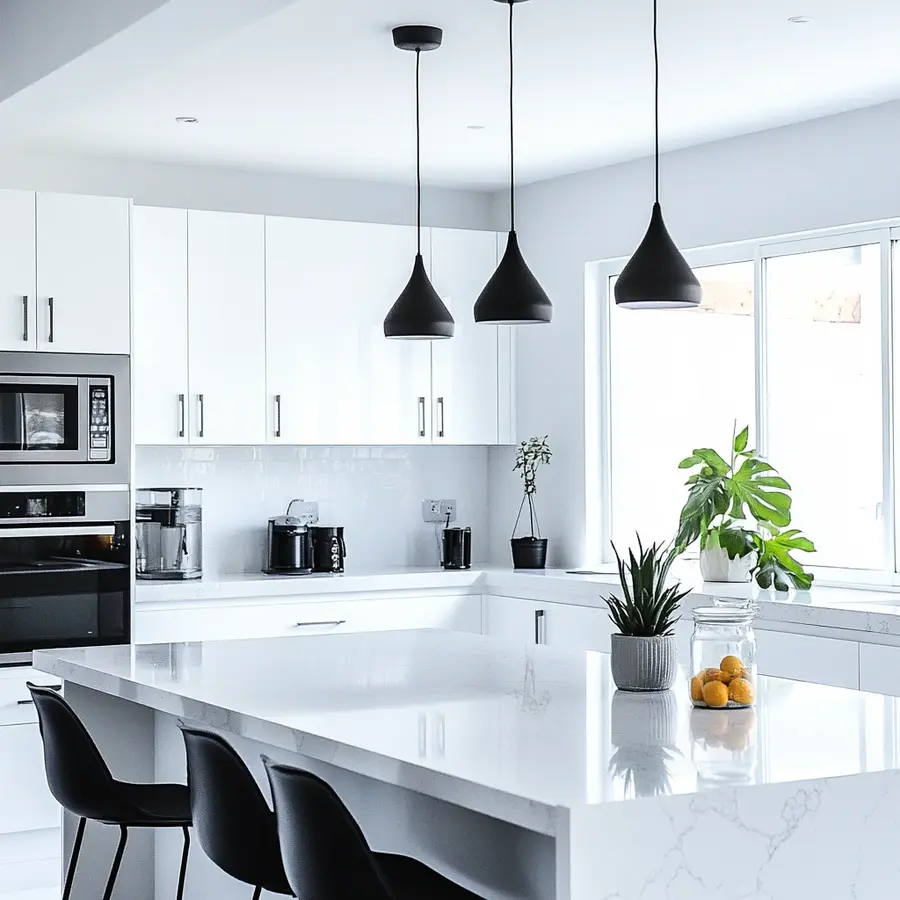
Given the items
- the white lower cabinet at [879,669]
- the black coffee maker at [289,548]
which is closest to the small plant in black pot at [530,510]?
the black coffee maker at [289,548]

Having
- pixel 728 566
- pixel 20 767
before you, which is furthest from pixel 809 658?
pixel 20 767

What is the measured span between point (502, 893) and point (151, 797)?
110 centimetres

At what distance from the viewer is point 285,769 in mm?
2291

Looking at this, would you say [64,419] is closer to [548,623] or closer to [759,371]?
[548,623]

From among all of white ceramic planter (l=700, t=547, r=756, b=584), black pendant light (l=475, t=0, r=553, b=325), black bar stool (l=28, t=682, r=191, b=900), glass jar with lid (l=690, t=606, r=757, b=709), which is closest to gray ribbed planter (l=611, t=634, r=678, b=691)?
glass jar with lid (l=690, t=606, r=757, b=709)

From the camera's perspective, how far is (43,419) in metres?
4.93

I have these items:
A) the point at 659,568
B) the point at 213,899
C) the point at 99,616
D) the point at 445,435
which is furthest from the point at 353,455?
the point at 659,568

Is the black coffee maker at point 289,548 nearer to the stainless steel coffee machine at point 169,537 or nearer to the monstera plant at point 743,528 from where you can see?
the stainless steel coffee machine at point 169,537

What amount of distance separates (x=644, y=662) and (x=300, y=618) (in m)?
2.68

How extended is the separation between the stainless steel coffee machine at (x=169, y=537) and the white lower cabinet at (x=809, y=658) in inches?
87.0

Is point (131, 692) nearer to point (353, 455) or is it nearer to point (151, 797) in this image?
point (151, 797)

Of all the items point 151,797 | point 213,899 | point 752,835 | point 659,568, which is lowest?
point 213,899

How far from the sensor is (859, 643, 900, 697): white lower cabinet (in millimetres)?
4066

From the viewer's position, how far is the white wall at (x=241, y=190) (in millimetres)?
5535
